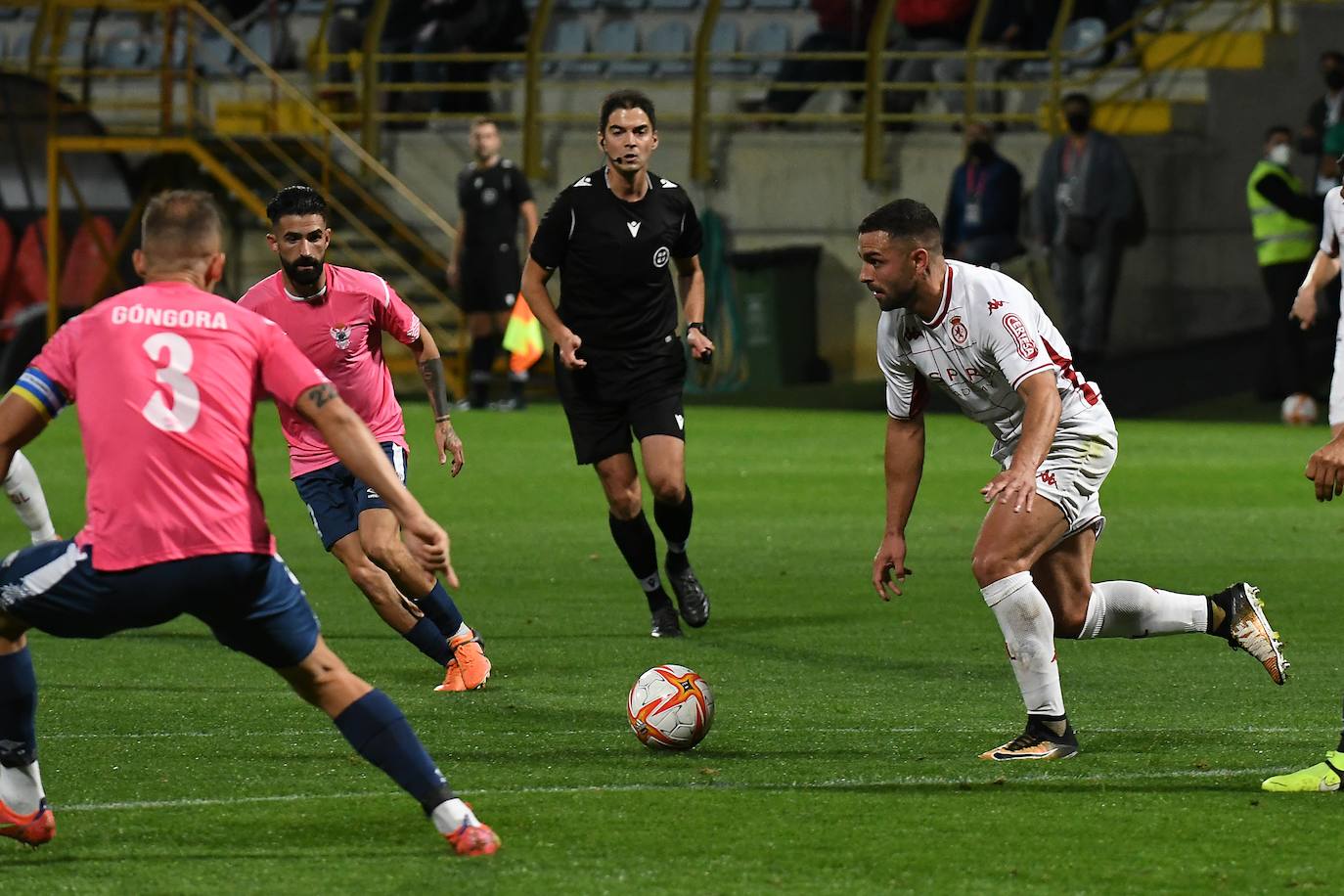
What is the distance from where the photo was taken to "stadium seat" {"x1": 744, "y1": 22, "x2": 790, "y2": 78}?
25.8 meters

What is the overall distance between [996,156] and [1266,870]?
52.9ft

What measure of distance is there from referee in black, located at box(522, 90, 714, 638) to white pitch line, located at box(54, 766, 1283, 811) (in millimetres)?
3234

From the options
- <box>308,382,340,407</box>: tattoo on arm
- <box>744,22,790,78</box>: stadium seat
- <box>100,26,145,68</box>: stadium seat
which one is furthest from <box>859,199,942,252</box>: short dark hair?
<box>100,26,145,68</box>: stadium seat

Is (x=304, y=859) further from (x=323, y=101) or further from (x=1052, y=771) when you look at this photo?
(x=323, y=101)

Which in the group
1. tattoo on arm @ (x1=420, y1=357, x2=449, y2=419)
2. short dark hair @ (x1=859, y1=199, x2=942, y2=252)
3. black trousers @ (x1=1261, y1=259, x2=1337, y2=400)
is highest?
short dark hair @ (x1=859, y1=199, x2=942, y2=252)

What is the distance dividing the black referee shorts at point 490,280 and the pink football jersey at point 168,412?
1513 centimetres

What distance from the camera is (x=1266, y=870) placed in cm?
550

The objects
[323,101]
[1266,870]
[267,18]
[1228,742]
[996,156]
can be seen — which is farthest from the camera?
[267,18]

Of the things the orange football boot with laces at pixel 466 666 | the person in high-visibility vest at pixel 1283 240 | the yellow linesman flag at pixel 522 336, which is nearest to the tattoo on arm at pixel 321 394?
the orange football boot with laces at pixel 466 666

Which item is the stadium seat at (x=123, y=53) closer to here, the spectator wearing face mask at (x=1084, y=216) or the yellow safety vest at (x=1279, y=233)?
the spectator wearing face mask at (x=1084, y=216)

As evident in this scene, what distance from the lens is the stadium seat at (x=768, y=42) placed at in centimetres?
2577

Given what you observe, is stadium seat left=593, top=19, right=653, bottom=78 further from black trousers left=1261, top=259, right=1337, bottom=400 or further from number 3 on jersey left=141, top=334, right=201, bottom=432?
number 3 on jersey left=141, top=334, right=201, bottom=432

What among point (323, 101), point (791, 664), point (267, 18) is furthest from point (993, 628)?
point (267, 18)

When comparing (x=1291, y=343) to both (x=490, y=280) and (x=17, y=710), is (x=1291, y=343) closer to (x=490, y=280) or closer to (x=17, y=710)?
(x=490, y=280)
